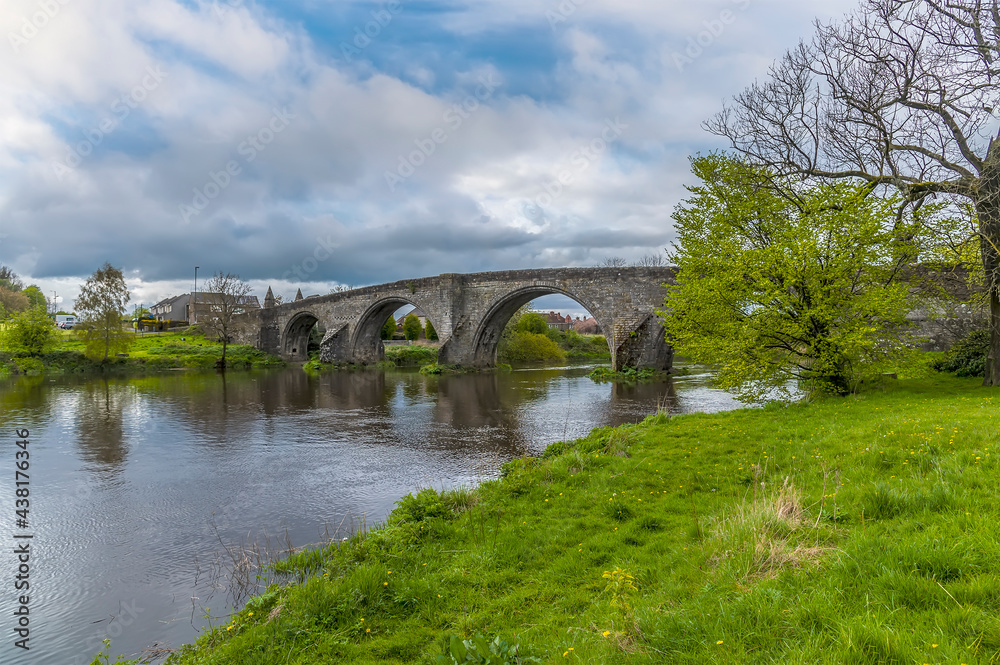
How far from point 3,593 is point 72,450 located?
7966mm

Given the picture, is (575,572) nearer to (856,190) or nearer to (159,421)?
(856,190)

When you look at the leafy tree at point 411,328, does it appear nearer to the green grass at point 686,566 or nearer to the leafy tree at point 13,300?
the leafy tree at point 13,300

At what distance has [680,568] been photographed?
4.28 m

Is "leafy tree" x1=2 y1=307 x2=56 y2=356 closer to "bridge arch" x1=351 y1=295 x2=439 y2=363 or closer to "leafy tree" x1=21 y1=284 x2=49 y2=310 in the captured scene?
"bridge arch" x1=351 y1=295 x2=439 y2=363

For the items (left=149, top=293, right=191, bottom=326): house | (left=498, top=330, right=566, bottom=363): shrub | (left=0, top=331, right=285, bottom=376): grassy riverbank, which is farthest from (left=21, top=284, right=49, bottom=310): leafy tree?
(left=498, top=330, right=566, bottom=363): shrub

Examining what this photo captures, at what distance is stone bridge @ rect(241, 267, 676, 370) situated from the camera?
95.9ft

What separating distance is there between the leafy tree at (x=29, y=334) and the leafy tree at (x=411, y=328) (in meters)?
35.9

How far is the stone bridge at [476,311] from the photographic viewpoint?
29.2 meters

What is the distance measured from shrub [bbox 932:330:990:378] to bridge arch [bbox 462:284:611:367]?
17.1 m

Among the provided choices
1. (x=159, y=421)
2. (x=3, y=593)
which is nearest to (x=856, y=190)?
(x=3, y=593)

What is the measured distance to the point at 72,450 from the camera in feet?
40.0

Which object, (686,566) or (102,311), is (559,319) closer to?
(102,311)

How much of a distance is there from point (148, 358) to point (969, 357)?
46.8 metres

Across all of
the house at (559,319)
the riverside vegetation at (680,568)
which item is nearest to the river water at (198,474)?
the riverside vegetation at (680,568)
